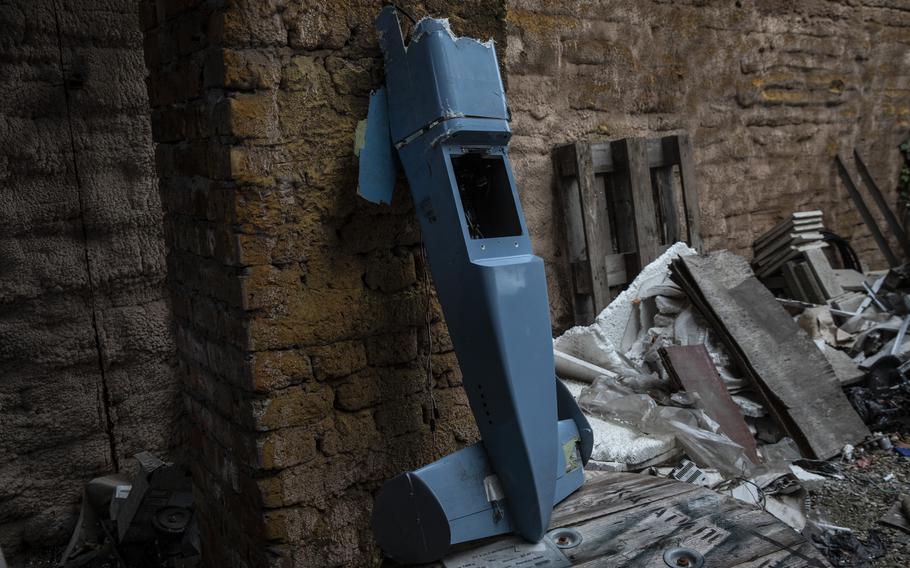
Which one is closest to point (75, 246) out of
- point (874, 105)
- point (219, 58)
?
point (219, 58)

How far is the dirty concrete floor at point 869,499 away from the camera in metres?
3.14

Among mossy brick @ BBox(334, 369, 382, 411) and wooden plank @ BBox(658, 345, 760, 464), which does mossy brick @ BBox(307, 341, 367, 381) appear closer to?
mossy brick @ BBox(334, 369, 382, 411)

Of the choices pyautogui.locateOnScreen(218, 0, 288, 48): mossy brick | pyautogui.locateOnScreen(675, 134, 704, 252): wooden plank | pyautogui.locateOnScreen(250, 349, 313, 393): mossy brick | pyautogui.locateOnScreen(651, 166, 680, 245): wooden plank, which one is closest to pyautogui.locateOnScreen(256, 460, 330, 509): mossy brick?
pyautogui.locateOnScreen(250, 349, 313, 393): mossy brick

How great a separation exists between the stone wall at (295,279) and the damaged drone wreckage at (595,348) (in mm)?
152

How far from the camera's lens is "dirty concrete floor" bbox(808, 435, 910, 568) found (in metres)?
3.14

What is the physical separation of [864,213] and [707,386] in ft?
12.4

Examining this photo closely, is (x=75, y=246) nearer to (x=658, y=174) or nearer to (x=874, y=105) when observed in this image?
(x=658, y=174)

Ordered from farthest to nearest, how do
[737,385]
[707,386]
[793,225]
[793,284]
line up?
[793,225] < [793,284] < [737,385] < [707,386]

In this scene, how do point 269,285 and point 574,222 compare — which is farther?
point 574,222

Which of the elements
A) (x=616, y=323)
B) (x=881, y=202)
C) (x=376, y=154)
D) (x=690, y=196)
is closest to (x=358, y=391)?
(x=376, y=154)

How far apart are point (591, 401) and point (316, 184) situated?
7.04ft

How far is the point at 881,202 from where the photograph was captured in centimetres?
664

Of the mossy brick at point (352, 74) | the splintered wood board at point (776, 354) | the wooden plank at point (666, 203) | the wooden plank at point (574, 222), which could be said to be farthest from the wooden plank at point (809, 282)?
the mossy brick at point (352, 74)

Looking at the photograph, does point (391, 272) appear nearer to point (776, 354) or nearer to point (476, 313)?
point (476, 313)
